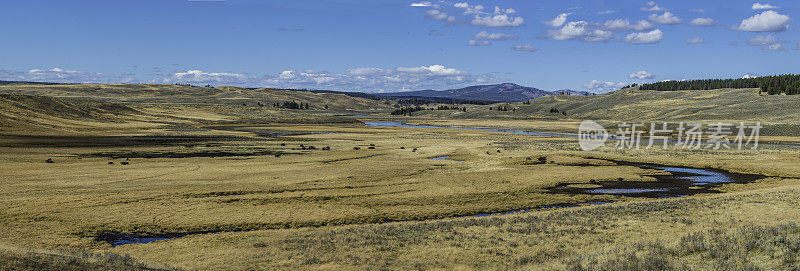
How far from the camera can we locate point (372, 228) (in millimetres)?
23125

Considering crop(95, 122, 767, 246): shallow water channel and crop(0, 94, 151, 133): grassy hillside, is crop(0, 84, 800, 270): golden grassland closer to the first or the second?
crop(95, 122, 767, 246): shallow water channel

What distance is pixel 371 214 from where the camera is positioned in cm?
2658

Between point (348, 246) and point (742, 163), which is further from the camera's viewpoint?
point (742, 163)

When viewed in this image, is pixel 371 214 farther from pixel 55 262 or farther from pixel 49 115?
pixel 49 115

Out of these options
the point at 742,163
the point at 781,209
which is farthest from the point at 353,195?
the point at 742,163

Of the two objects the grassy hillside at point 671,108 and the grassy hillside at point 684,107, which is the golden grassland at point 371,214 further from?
the grassy hillside at point 671,108

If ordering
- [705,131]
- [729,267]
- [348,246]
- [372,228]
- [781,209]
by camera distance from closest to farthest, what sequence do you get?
[729,267] → [348,246] → [372,228] → [781,209] → [705,131]

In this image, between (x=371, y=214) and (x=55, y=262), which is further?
(x=371, y=214)

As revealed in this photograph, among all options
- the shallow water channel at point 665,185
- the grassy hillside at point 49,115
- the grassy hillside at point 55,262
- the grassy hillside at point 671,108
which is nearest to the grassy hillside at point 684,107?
the grassy hillside at point 671,108

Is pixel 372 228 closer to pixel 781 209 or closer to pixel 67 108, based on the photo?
pixel 781 209

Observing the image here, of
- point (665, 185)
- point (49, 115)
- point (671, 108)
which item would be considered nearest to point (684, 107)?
point (671, 108)

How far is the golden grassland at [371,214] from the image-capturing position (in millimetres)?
16719

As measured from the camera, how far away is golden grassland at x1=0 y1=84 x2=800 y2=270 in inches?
658

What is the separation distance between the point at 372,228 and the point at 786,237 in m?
15.7
